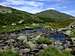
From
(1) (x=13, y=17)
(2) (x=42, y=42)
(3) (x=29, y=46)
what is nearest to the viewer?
(3) (x=29, y=46)

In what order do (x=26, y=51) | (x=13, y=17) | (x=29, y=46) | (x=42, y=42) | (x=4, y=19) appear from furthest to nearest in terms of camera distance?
(x=13, y=17) < (x=4, y=19) < (x=42, y=42) < (x=29, y=46) < (x=26, y=51)

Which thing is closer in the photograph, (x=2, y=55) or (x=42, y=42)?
(x=2, y=55)

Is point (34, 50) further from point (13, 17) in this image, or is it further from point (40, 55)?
point (13, 17)

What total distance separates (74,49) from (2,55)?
19.1 feet

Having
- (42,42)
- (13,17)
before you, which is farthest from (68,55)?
(13,17)

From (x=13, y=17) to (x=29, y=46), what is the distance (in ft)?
456

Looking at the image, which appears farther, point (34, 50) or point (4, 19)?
point (4, 19)

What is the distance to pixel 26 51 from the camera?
22.5m

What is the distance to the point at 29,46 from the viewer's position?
24234mm

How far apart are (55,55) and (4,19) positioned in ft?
432

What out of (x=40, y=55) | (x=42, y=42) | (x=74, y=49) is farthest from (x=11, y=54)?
(x=42, y=42)

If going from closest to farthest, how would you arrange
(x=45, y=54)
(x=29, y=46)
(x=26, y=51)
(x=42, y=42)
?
(x=45, y=54), (x=26, y=51), (x=29, y=46), (x=42, y=42)

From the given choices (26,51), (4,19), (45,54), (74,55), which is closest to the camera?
(45,54)

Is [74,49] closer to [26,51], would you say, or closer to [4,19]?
[26,51]
